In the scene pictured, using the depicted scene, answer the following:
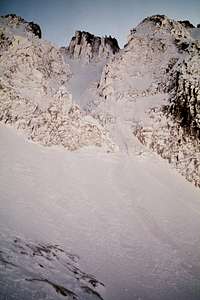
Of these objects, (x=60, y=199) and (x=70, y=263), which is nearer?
(x=70, y=263)

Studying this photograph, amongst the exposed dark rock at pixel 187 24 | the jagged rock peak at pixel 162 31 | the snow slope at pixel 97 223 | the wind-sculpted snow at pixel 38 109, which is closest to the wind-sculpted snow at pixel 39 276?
the snow slope at pixel 97 223

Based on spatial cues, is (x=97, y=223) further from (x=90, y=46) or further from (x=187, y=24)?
(x=187, y=24)

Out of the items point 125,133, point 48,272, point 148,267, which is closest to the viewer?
point 48,272

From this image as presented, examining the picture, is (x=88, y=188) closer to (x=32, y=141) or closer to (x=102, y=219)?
(x=102, y=219)

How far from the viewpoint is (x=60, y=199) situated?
15.5 metres

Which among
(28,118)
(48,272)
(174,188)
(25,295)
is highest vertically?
(28,118)

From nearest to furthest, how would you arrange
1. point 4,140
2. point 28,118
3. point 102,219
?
1. point 102,219
2. point 4,140
3. point 28,118

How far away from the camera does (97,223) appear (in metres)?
14.1

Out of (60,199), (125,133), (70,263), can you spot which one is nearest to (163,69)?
(125,133)

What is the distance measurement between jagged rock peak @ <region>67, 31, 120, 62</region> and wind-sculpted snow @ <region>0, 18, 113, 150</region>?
16.6 metres

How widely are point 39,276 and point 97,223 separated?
829 centimetres

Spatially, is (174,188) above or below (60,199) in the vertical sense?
above

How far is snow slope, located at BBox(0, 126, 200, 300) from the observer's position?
738cm

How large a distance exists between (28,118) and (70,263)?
16413 mm
